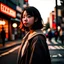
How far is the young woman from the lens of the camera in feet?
9.37

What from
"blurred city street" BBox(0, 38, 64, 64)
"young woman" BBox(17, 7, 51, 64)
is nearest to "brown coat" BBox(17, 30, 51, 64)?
"young woman" BBox(17, 7, 51, 64)

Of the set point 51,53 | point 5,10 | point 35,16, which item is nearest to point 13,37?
→ point 5,10

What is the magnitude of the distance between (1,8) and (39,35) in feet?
103

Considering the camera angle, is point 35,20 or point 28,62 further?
point 35,20

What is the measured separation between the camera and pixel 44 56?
2912 mm

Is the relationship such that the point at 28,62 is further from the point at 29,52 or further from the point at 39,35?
the point at 39,35

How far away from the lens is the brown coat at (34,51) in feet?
9.33

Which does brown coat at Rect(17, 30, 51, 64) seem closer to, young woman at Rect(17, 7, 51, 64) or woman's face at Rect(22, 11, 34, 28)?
young woman at Rect(17, 7, 51, 64)

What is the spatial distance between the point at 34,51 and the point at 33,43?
0.36 feet

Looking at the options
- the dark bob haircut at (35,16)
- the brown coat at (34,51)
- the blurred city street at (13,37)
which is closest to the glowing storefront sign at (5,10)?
the blurred city street at (13,37)

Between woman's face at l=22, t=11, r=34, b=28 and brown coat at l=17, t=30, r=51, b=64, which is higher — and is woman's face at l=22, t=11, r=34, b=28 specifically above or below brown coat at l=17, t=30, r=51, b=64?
above

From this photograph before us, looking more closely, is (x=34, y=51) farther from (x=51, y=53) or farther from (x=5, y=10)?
(x=5, y=10)

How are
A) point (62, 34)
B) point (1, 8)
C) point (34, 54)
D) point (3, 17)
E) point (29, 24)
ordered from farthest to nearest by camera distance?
1. point (3, 17)
2. point (1, 8)
3. point (62, 34)
4. point (29, 24)
5. point (34, 54)

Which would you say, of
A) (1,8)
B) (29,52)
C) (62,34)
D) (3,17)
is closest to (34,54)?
(29,52)
